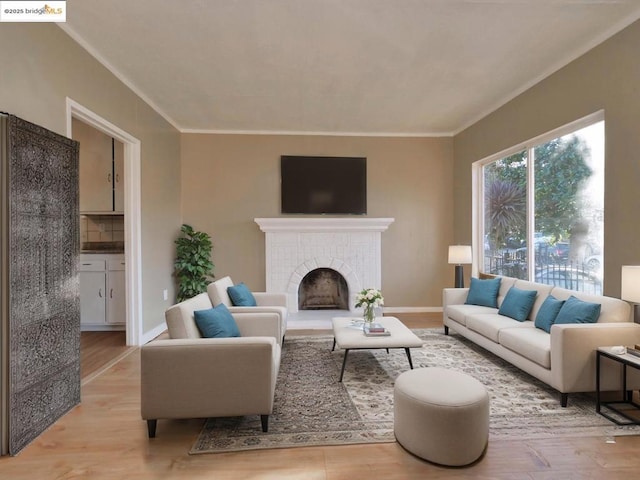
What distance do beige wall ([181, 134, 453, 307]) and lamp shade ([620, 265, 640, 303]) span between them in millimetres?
3514

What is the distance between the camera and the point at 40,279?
2.38 m

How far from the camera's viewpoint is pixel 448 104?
4684 mm

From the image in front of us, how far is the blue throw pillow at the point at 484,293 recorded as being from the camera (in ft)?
14.2

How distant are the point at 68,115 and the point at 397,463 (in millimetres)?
3589

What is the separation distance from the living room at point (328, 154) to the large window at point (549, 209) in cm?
21

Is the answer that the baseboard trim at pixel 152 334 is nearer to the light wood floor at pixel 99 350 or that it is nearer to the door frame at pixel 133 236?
the door frame at pixel 133 236

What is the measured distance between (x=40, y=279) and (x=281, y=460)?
6.57 ft

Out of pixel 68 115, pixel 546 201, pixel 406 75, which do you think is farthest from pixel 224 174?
pixel 546 201

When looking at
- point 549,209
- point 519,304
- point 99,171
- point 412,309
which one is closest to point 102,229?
point 99,171

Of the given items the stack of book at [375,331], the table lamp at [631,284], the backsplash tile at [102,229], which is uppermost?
the backsplash tile at [102,229]

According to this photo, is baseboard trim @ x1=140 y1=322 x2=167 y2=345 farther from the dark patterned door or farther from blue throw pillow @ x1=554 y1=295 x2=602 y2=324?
blue throw pillow @ x1=554 y1=295 x2=602 y2=324

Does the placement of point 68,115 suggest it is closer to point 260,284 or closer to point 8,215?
point 8,215

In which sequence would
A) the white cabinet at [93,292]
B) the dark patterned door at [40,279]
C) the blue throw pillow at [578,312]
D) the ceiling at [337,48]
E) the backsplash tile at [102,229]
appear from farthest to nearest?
the backsplash tile at [102,229] < the white cabinet at [93,292] < the blue throw pillow at [578,312] < the ceiling at [337,48] < the dark patterned door at [40,279]

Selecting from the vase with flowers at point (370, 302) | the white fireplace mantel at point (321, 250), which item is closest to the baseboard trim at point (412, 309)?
the white fireplace mantel at point (321, 250)
